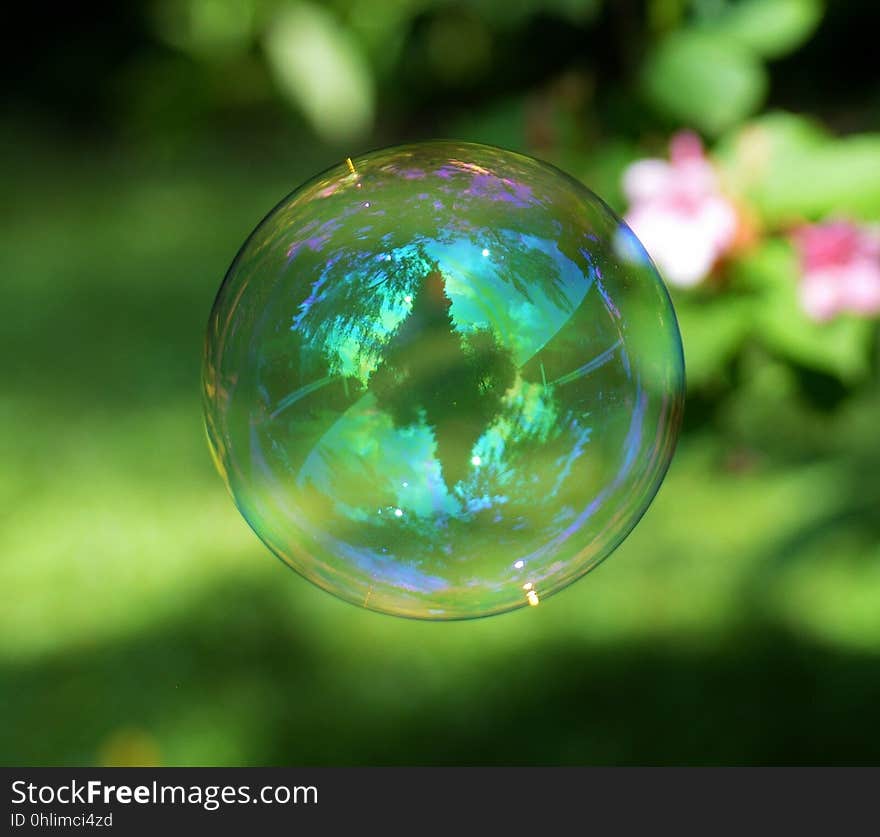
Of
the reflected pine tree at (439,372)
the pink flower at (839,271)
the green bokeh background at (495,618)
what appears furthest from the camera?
the green bokeh background at (495,618)

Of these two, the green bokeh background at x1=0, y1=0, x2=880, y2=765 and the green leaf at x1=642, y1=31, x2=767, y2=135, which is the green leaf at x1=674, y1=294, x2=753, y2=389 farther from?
the green leaf at x1=642, y1=31, x2=767, y2=135

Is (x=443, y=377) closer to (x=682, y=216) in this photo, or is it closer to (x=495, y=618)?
(x=682, y=216)

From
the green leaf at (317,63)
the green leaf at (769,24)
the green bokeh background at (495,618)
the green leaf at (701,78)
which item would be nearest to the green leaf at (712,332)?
the green bokeh background at (495,618)

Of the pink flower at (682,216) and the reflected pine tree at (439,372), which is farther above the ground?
the pink flower at (682,216)

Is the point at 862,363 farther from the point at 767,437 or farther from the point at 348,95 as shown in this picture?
the point at 767,437

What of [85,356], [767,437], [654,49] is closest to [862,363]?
[654,49]

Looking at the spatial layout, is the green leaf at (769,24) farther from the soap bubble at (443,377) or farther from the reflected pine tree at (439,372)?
the reflected pine tree at (439,372)
